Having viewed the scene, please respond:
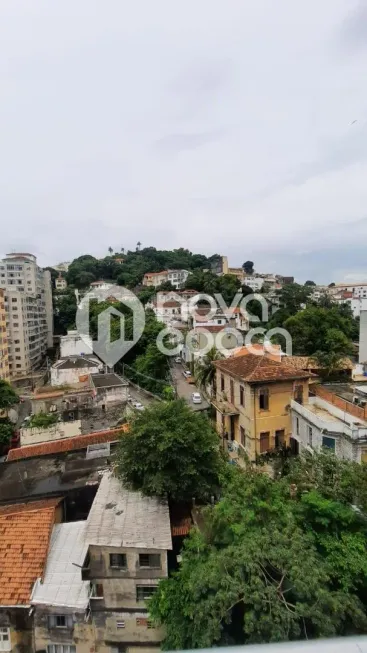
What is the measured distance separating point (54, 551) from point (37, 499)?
2.43 meters

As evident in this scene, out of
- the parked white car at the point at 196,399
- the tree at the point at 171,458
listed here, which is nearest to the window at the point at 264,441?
the tree at the point at 171,458

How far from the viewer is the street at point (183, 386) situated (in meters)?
24.1

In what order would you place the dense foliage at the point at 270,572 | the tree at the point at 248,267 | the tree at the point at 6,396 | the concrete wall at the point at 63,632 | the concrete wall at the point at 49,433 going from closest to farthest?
the dense foliage at the point at 270,572 → the concrete wall at the point at 63,632 → the concrete wall at the point at 49,433 → the tree at the point at 6,396 → the tree at the point at 248,267

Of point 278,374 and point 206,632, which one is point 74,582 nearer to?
point 206,632

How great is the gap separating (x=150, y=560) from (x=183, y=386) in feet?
69.9

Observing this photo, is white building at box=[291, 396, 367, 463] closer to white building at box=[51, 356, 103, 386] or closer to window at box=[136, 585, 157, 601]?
window at box=[136, 585, 157, 601]

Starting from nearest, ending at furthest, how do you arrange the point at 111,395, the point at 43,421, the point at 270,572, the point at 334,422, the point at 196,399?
the point at 270,572, the point at 334,422, the point at 43,421, the point at 111,395, the point at 196,399

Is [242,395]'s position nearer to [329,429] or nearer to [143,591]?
[329,429]

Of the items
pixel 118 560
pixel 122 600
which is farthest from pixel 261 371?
pixel 122 600

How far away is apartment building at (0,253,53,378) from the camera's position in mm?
48625

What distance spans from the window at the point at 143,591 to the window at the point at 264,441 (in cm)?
746

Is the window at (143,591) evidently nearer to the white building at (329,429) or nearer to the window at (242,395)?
the white building at (329,429)

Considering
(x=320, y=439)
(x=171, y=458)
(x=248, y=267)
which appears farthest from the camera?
(x=248, y=267)

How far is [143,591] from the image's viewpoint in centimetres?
820
